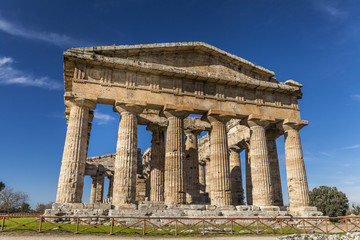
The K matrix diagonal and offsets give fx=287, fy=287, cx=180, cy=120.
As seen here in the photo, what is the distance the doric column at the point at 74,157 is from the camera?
16.0m

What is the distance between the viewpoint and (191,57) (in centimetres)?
2128

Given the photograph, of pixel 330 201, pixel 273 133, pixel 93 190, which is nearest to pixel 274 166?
pixel 273 133

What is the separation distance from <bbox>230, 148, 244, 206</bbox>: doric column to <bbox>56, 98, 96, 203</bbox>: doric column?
1503cm

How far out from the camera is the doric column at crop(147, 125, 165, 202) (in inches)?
897

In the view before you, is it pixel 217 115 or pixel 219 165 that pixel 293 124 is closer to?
pixel 217 115

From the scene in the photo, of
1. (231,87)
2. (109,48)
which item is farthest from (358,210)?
(109,48)

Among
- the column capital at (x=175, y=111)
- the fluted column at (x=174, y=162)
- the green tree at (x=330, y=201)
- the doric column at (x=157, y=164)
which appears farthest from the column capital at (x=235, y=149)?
the green tree at (x=330, y=201)

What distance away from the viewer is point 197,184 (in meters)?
26.0

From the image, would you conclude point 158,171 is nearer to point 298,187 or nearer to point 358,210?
point 298,187

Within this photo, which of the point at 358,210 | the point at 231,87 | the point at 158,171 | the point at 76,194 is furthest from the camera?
the point at 358,210

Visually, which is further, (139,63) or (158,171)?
(158,171)

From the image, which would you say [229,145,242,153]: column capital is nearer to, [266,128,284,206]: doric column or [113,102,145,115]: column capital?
[266,128,284,206]: doric column

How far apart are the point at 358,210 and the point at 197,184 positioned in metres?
33.7

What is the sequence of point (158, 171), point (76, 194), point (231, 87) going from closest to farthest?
point (76, 194)
point (231, 87)
point (158, 171)
